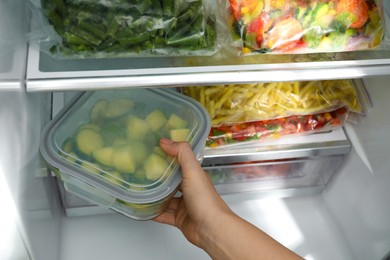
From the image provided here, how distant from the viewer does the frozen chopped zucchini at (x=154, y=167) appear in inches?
46.6

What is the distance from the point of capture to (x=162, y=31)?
3.49ft

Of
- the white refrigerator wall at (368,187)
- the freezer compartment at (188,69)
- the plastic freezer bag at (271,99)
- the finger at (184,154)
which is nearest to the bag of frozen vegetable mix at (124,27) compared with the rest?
the freezer compartment at (188,69)

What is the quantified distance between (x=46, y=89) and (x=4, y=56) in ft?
0.37

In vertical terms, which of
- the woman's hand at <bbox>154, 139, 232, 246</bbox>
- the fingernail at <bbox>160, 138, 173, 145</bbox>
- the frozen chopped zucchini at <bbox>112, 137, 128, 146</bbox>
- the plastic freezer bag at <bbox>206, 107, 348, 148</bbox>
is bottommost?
the plastic freezer bag at <bbox>206, 107, 348, 148</bbox>

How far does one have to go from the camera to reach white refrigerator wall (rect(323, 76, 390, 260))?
1420 mm

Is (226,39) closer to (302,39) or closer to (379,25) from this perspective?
(302,39)

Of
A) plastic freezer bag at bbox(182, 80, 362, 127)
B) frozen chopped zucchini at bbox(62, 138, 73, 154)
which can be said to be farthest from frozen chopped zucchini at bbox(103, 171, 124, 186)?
plastic freezer bag at bbox(182, 80, 362, 127)

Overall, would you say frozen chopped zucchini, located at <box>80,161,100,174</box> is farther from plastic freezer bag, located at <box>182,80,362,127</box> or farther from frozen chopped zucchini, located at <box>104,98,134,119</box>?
plastic freezer bag, located at <box>182,80,362,127</box>

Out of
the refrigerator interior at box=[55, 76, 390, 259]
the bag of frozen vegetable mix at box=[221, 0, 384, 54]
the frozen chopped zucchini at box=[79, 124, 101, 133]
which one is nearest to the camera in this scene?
the bag of frozen vegetable mix at box=[221, 0, 384, 54]

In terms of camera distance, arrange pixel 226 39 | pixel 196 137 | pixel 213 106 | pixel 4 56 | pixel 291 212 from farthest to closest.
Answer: pixel 291 212 < pixel 213 106 < pixel 196 137 < pixel 226 39 < pixel 4 56

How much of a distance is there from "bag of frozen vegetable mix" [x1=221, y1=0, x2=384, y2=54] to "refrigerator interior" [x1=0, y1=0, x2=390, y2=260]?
0.05 meters

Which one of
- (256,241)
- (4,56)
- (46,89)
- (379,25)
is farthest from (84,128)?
(379,25)

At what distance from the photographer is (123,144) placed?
1200 mm

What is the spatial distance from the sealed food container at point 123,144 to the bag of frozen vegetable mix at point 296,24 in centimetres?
24
